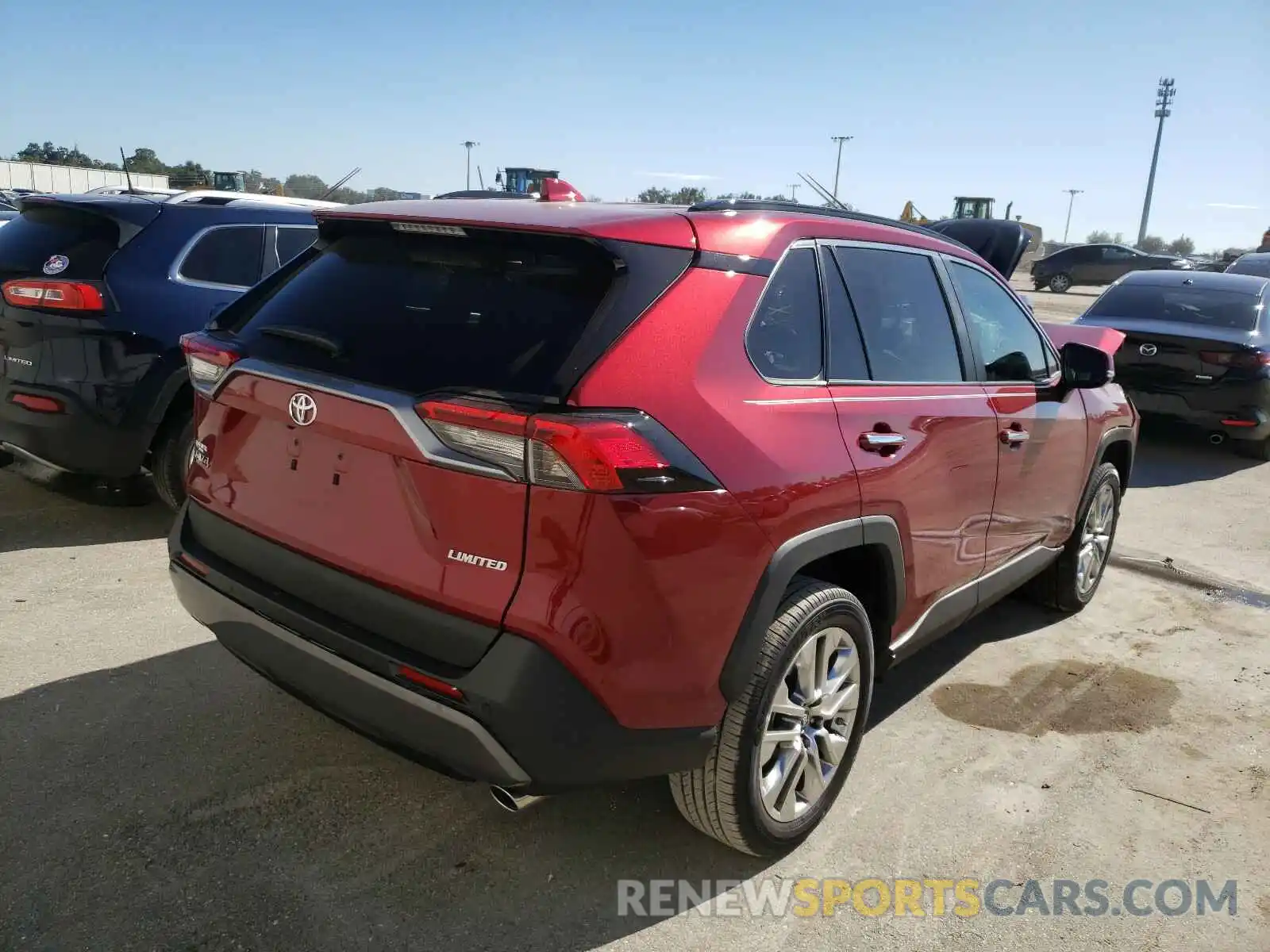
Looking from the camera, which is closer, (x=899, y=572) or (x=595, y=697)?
(x=595, y=697)

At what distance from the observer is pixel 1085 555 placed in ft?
16.0

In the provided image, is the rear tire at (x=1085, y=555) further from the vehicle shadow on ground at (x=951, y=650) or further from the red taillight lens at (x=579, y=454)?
the red taillight lens at (x=579, y=454)

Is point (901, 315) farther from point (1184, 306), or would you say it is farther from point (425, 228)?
point (1184, 306)

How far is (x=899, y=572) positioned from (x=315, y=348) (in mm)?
1865

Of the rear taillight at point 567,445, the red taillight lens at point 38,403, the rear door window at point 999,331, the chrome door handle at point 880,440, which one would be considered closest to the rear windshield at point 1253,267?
the rear door window at point 999,331

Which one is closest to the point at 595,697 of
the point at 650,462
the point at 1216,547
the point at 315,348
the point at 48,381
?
the point at 650,462

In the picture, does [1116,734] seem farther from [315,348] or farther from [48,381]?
[48,381]

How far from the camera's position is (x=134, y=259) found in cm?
493

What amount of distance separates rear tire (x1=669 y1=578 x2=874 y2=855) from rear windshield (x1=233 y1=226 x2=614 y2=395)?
0.98 m

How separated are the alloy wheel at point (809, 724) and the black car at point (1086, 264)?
1313 inches

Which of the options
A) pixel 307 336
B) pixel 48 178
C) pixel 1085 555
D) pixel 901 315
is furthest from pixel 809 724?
pixel 48 178

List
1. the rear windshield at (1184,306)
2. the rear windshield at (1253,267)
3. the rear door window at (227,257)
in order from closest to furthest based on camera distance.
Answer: the rear door window at (227,257) < the rear windshield at (1184,306) < the rear windshield at (1253,267)

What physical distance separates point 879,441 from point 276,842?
2079 millimetres

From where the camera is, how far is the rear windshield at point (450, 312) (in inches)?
87.1
